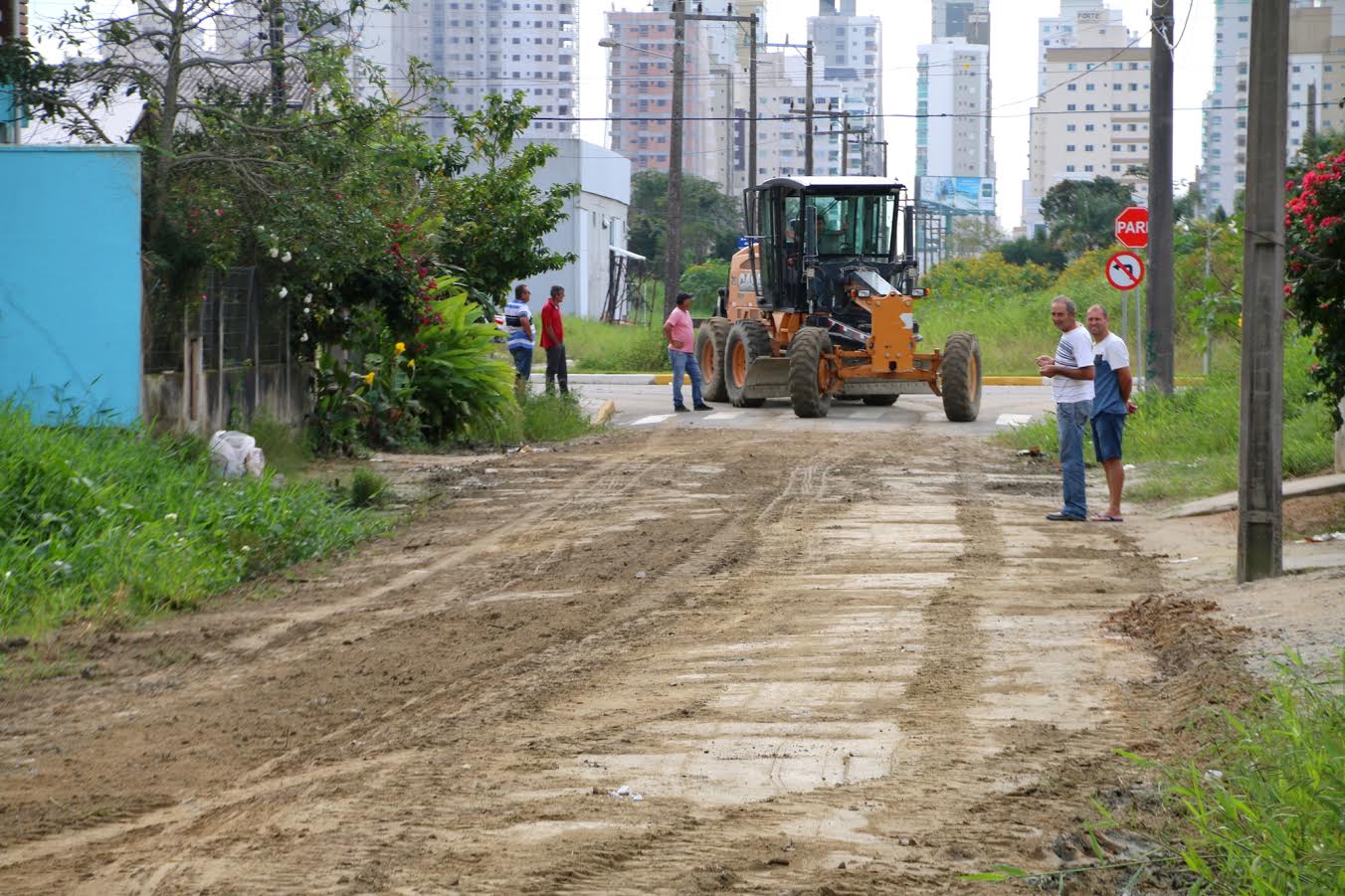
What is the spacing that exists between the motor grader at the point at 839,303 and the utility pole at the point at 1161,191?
10.3 feet

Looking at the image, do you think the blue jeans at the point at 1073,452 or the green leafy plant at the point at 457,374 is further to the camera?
the green leafy plant at the point at 457,374

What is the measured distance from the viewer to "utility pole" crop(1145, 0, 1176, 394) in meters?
20.1

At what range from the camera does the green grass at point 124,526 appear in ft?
29.3

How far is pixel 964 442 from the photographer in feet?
65.1

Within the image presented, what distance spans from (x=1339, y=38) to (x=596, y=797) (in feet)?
58.6

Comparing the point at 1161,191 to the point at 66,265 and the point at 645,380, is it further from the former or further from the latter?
the point at 645,380

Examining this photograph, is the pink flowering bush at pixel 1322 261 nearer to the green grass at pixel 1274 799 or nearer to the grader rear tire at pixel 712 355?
the green grass at pixel 1274 799

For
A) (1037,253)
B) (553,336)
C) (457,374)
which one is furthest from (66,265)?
(1037,253)

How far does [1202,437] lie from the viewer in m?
16.9

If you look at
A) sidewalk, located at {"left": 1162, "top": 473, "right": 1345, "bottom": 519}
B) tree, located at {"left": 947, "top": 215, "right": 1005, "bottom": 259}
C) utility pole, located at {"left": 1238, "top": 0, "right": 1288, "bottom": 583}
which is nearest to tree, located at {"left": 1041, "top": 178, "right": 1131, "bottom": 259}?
tree, located at {"left": 947, "top": 215, "right": 1005, "bottom": 259}

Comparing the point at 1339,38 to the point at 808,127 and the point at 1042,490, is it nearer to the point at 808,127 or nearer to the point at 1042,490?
the point at 1042,490

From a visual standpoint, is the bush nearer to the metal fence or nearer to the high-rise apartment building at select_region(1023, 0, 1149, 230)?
the metal fence

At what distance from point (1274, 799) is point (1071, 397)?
834 cm

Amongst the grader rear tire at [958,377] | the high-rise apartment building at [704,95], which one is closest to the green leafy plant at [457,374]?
the grader rear tire at [958,377]
